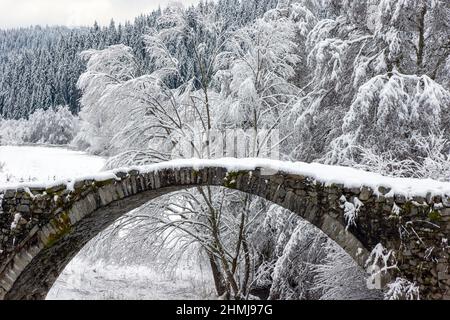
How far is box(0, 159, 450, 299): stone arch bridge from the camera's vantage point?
564 centimetres

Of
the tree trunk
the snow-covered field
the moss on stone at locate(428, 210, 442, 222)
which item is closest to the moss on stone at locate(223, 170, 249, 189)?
the moss on stone at locate(428, 210, 442, 222)

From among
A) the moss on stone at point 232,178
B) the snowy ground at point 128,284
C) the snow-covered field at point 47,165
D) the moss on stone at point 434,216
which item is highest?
the snow-covered field at point 47,165

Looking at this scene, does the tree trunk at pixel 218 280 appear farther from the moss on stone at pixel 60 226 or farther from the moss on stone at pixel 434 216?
the moss on stone at pixel 434 216

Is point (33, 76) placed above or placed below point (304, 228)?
above

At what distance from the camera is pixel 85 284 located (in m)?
13.1

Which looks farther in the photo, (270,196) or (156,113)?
(156,113)

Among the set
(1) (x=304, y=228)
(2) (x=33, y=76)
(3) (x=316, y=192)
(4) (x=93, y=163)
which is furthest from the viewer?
(2) (x=33, y=76)

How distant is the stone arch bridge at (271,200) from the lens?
5.64 meters

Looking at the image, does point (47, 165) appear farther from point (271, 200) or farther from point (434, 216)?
point (434, 216)

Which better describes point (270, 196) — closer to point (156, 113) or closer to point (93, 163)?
point (156, 113)

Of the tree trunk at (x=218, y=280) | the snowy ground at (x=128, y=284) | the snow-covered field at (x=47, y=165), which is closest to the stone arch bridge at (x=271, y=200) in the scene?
the snowy ground at (x=128, y=284)

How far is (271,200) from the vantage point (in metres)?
6.80

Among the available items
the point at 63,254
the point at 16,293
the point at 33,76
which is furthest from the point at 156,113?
the point at 33,76

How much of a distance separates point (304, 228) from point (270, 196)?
293cm
